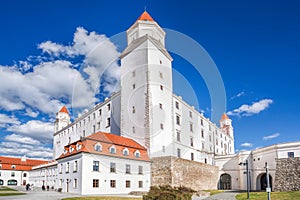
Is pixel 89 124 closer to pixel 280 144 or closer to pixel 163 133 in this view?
pixel 163 133

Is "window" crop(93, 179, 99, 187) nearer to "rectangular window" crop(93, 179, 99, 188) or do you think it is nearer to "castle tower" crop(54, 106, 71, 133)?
"rectangular window" crop(93, 179, 99, 188)

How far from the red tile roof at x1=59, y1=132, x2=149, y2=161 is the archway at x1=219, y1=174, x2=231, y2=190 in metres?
23.1

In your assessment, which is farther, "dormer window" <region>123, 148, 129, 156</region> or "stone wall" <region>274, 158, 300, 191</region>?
"stone wall" <region>274, 158, 300, 191</region>

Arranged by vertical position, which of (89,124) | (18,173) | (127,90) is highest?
(127,90)

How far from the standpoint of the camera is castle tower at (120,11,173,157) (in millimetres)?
42969

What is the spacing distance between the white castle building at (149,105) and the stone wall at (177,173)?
249 centimetres

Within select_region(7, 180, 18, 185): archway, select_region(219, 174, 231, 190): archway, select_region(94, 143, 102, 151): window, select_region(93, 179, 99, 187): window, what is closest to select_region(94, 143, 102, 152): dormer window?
select_region(94, 143, 102, 151): window

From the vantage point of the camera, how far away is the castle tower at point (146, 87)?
42969 mm

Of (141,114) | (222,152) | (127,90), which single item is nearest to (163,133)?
(141,114)

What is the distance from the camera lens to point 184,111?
176 feet

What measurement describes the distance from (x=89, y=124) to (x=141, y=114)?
19.7 m

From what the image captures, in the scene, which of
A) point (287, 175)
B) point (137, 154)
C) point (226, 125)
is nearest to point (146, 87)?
point (137, 154)

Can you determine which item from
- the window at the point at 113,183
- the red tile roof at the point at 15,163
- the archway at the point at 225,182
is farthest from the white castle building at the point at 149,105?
the red tile roof at the point at 15,163

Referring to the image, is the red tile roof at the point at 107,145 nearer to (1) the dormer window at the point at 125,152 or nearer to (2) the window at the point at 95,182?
(1) the dormer window at the point at 125,152
